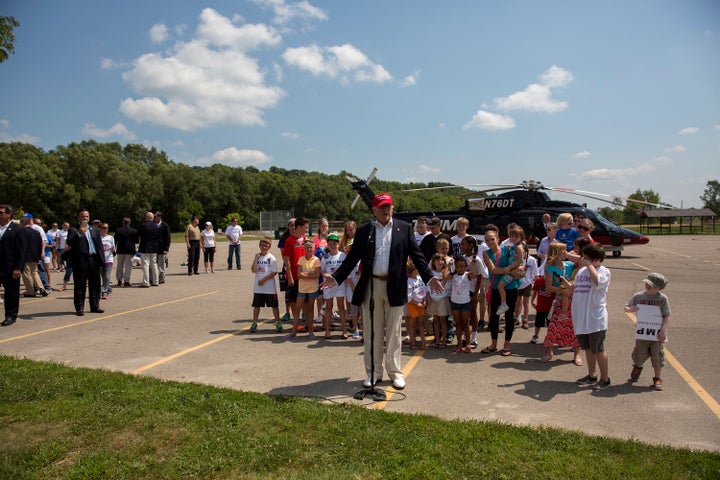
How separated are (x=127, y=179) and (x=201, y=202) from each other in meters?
18.3

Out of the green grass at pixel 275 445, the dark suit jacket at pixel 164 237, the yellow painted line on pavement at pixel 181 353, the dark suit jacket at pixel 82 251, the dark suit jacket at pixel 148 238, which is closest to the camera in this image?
the green grass at pixel 275 445

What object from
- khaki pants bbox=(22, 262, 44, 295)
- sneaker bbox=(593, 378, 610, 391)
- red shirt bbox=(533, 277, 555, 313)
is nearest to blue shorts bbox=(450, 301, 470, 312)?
red shirt bbox=(533, 277, 555, 313)

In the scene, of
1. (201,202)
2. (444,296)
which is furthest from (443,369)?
(201,202)

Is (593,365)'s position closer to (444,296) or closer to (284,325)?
(444,296)

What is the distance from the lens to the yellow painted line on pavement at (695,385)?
4.46 meters

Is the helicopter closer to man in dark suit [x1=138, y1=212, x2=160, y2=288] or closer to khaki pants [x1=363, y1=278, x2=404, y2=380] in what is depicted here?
man in dark suit [x1=138, y1=212, x2=160, y2=288]

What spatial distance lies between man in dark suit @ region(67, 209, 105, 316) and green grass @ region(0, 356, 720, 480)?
5.05 m

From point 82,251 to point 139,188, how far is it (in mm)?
56543

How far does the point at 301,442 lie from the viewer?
3.66m

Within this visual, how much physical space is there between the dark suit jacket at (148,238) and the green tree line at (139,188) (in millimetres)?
24403

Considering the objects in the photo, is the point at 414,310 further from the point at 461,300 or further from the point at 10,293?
the point at 10,293

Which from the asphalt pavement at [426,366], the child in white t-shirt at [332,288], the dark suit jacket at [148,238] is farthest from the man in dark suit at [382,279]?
the dark suit jacket at [148,238]

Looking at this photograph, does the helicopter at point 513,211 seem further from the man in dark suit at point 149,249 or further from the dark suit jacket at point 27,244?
the dark suit jacket at point 27,244

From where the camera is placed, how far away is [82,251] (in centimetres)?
918
